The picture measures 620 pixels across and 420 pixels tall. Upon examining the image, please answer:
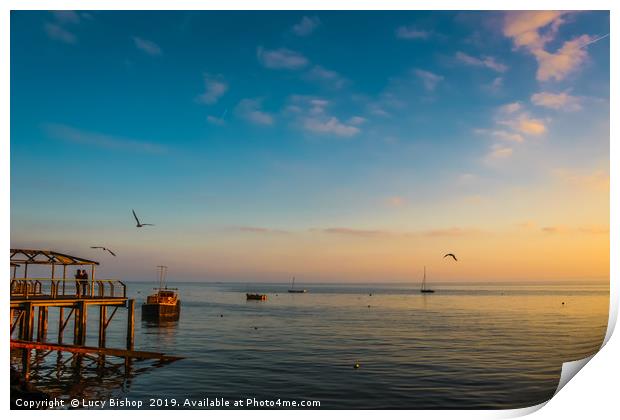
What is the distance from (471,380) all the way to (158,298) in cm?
4172

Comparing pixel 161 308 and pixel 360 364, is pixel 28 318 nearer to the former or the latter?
pixel 360 364

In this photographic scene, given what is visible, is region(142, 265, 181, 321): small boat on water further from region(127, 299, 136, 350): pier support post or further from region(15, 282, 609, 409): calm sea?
region(127, 299, 136, 350): pier support post

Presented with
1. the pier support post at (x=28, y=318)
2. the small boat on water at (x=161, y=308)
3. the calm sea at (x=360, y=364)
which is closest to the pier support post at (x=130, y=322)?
the calm sea at (x=360, y=364)

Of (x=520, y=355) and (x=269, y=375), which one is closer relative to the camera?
(x=269, y=375)

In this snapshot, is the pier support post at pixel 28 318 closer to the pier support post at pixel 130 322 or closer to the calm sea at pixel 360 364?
the calm sea at pixel 360 364

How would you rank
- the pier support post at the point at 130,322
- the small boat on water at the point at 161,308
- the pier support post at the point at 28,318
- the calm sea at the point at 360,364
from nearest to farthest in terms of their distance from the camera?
the calm sea at the point at 360,364
the pier support post at the point at 28,318
the pier support post at the point at 130,322
the small boat on water at the point at 161,308

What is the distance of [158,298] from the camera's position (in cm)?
5669

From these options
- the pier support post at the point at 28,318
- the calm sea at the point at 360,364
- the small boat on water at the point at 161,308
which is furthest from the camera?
the small boat on water at the point at 161,308

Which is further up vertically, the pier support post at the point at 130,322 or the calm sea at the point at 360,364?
the pier support post at the point at 130,322

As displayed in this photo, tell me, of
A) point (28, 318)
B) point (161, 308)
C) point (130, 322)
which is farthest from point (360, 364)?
point (161, 308)

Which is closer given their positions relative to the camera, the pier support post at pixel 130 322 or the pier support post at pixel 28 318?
the pier support post at pixel 28 318
